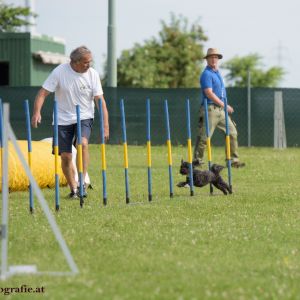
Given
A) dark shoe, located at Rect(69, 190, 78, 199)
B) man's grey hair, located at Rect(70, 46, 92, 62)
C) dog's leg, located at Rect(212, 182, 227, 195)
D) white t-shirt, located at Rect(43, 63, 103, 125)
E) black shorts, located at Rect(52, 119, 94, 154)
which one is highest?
man's grey hair, located at Rect(70, 46, 92, 62)

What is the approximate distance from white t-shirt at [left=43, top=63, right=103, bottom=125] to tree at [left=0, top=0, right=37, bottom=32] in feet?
94.6

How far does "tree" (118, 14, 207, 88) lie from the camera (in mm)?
46656

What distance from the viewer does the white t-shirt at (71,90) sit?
431 inches

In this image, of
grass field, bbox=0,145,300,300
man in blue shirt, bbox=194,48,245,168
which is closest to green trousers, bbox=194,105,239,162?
man in blue shirt, bbox=194,48,245,168

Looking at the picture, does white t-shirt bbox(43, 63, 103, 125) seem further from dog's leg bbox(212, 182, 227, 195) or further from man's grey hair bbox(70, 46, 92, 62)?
Answer: dog's leg bbox(212, 182, 227, 195)

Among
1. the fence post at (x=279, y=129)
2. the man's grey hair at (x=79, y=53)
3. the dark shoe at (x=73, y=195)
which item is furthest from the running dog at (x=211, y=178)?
the fence post at (x=279, y=129)

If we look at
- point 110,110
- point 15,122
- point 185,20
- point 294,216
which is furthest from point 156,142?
point 185,20

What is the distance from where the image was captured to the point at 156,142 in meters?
23.0

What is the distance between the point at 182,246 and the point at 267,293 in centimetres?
179

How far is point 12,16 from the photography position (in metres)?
39.7

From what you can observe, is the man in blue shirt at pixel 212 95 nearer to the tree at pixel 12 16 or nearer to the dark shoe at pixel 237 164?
the dark shoe at pixel 237 164

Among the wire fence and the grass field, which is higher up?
the wire fence

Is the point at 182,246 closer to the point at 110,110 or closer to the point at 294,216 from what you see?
the point at 294,216

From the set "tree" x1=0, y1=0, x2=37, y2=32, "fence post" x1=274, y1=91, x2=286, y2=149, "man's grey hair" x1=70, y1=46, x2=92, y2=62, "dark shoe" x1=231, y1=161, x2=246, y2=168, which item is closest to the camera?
"man's grey hair" x1=70, y1=46, x2=92, y2=62
